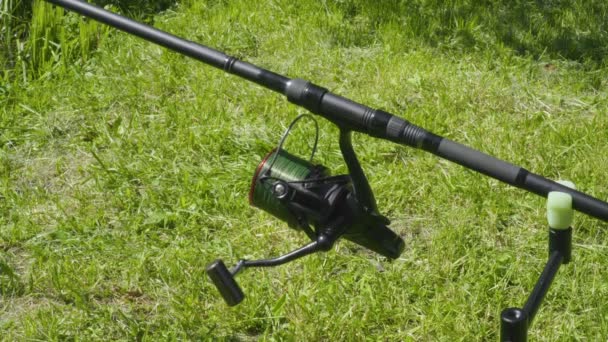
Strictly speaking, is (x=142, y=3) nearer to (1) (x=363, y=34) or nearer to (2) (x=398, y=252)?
(1) (x=363, y=34)

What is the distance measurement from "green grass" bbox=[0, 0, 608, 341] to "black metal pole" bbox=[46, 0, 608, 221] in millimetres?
1106

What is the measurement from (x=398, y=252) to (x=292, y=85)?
1.69ft

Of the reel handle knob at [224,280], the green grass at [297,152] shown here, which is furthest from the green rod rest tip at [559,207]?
the green grass at [297,152]

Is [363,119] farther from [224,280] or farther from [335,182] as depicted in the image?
[224,280]

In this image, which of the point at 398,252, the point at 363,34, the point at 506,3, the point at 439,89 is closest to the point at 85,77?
the point at 363,34

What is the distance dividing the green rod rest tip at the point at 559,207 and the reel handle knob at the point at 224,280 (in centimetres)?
72

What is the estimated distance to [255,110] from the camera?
3.85 metres

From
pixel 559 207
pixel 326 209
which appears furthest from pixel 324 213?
pixel 559 207

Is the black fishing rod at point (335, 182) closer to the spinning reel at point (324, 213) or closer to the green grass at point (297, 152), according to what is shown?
the spinning reel at point (324, 213)

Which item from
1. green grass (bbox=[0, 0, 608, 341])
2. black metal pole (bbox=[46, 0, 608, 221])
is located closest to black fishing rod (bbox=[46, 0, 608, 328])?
black metal pole (bbox=[46, 0, 608, 221])

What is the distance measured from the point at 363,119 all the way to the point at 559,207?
42cm

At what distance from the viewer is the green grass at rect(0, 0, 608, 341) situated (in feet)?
8.96

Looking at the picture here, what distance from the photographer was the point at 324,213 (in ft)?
6.28

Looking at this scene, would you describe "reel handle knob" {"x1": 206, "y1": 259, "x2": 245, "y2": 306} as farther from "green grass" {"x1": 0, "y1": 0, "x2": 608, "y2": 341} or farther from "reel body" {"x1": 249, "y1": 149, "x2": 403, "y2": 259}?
"green grass" {"x1": 0, "y1": 0, "x2": 608, "y2": 341}
